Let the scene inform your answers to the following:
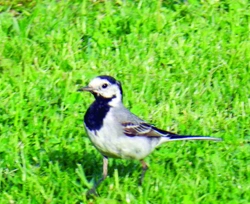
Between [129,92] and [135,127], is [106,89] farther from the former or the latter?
[129,92]

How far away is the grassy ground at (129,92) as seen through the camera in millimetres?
6055

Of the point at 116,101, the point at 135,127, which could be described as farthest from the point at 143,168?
the point at 116,101

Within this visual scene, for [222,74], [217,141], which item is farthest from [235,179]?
[222,74]

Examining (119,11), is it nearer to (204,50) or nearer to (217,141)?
(204,50)

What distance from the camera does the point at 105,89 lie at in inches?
235

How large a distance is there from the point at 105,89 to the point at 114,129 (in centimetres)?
31

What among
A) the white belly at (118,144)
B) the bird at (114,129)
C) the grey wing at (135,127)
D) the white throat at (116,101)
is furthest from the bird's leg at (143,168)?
the white throat at (116,101)

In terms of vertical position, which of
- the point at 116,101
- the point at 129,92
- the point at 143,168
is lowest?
the point at 143,168

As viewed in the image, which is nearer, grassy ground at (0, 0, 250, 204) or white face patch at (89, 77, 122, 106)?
white face patch at (89, 77, 122, 106)

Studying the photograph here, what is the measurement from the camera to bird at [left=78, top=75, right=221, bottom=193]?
19.1ft

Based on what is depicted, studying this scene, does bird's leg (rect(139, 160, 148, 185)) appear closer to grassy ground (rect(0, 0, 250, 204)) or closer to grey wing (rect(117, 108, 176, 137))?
grassy ground (rect(0, 0, 250, 204))

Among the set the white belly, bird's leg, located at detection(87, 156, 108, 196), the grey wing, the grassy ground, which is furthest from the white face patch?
the grassy ground

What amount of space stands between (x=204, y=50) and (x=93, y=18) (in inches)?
47.8

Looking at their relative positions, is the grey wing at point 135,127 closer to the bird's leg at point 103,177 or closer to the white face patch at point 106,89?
the white face patch at point 106,89
